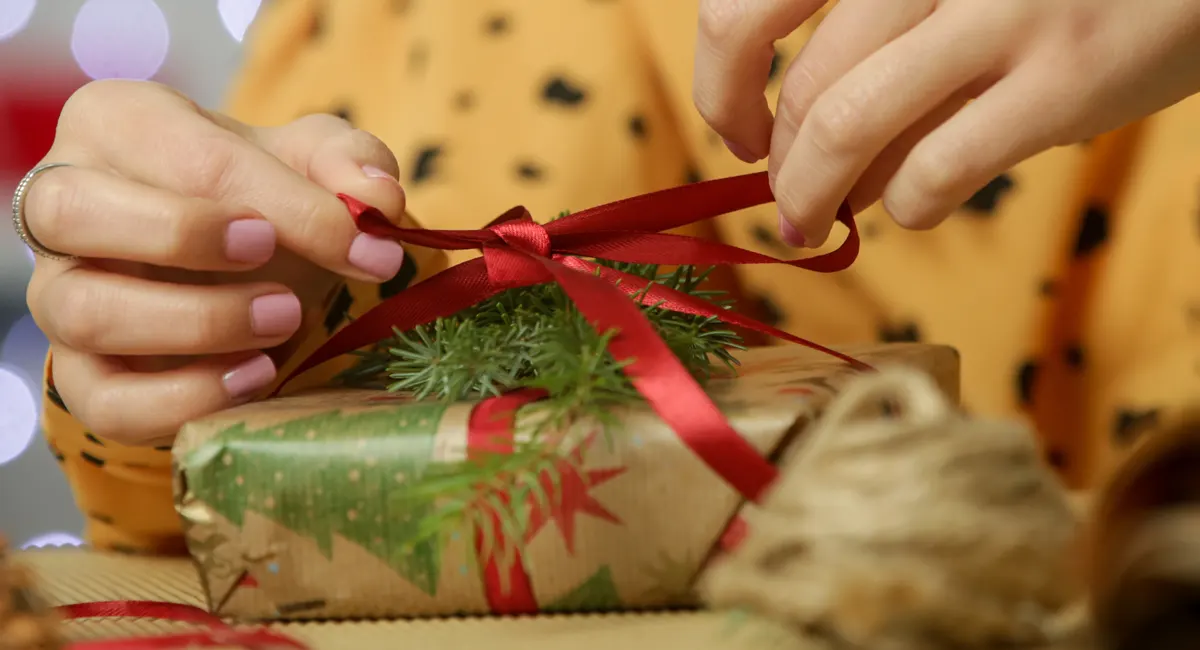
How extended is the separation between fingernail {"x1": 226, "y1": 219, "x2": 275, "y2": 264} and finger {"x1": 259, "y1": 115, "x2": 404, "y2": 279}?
1.5 inches

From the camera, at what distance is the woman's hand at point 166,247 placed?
0.41 m

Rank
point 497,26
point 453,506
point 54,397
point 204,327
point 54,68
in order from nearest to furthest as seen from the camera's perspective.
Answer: point 453,506 < point 204,327 < point 54,397 < point 497,26 < point 54,68

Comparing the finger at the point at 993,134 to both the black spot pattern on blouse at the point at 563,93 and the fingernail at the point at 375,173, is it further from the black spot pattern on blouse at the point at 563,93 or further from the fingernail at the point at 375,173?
the black spot pattern on blouse at the point at 563,93

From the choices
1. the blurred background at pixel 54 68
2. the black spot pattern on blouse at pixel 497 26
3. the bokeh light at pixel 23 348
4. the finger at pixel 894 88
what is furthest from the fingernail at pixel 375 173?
the bokeh light at pixel 23 348

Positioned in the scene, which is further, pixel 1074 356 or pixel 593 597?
pixel 1074 356

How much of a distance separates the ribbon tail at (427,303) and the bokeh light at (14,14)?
138cm

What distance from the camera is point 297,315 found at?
1.44 feet

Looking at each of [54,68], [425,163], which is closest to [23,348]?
[54,68]

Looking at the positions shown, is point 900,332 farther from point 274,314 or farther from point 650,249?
point 274,314

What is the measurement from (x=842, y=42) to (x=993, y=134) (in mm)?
73

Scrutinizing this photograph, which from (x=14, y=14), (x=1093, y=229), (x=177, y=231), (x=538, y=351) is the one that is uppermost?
(x=14, y=14)

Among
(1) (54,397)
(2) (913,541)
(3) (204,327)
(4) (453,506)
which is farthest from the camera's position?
(1) (54,397)

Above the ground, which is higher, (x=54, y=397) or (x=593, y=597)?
(x=54, y=397)

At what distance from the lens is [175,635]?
0.30m
